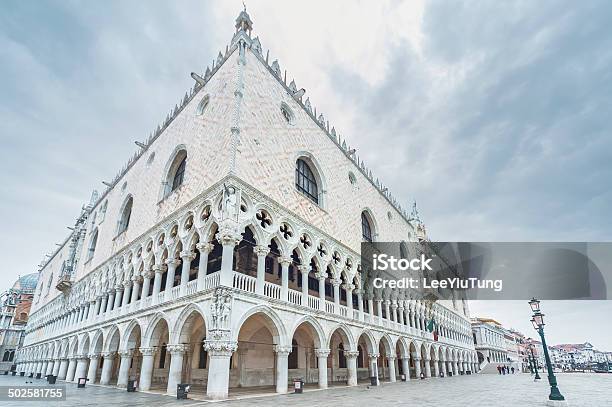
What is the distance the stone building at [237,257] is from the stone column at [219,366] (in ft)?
0.12

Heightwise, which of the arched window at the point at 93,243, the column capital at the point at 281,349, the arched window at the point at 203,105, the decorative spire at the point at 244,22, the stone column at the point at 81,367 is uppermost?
the decorative spire at the point at 244,22

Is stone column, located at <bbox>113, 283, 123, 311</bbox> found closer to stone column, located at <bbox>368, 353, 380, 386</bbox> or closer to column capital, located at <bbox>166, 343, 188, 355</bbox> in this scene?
column capital, located at <bbox>166, 343, 188, 355</bbox>

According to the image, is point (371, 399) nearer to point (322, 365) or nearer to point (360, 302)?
point (322, 365)

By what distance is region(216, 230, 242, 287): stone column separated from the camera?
1270cm

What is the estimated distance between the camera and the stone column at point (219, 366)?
38.2 feet

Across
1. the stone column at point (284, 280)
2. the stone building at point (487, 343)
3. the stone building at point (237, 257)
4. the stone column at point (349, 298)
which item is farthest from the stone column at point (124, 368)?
the stone building at point (487, 343)

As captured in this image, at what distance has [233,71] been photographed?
1812 centimetres

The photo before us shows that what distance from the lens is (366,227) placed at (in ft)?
93.1

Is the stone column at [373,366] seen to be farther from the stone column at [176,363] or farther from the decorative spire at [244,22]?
the decorative spire at [244,22]

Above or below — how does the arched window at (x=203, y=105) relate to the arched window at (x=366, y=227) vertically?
above

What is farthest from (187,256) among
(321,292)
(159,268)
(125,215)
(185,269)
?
(125,215)

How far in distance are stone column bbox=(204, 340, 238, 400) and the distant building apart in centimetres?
6250

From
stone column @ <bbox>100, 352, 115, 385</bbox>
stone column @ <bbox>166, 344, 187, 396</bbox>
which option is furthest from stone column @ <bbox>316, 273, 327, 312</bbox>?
stone column @ <bbox>100, 352, 115, 385</bbox>

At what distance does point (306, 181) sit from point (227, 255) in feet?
31.4
